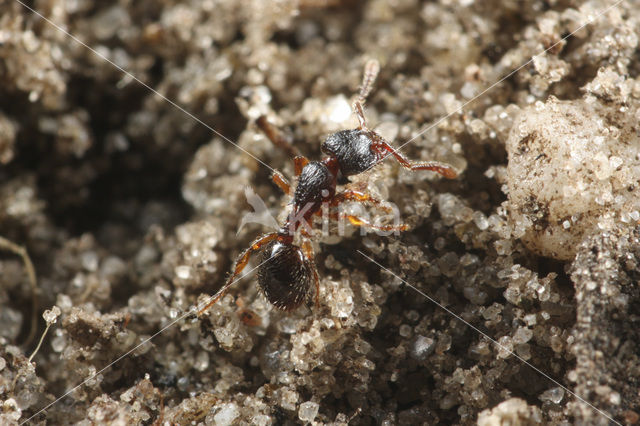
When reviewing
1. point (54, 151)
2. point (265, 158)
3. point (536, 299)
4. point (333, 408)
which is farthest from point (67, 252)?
point (536, 299)

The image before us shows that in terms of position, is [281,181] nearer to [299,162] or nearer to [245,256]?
[299,162]

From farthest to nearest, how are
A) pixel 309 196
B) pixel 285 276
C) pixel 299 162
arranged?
1. pixel 299 162
2. pixel 309 196
3. pixel 285 276

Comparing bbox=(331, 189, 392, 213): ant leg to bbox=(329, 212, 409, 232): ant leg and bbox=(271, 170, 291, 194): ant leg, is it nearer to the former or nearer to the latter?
bbox=(329, 212, 409, 232): ant leg

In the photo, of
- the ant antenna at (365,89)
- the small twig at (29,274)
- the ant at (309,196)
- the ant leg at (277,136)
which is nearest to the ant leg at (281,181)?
the ant at (309,196)

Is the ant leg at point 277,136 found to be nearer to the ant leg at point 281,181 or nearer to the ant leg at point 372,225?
the ant leg at point 281,181

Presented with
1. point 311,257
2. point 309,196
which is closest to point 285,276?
point 311,257

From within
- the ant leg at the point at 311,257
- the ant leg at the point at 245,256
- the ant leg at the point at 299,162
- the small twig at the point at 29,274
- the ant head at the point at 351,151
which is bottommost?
the small twig at the point at 29,274
